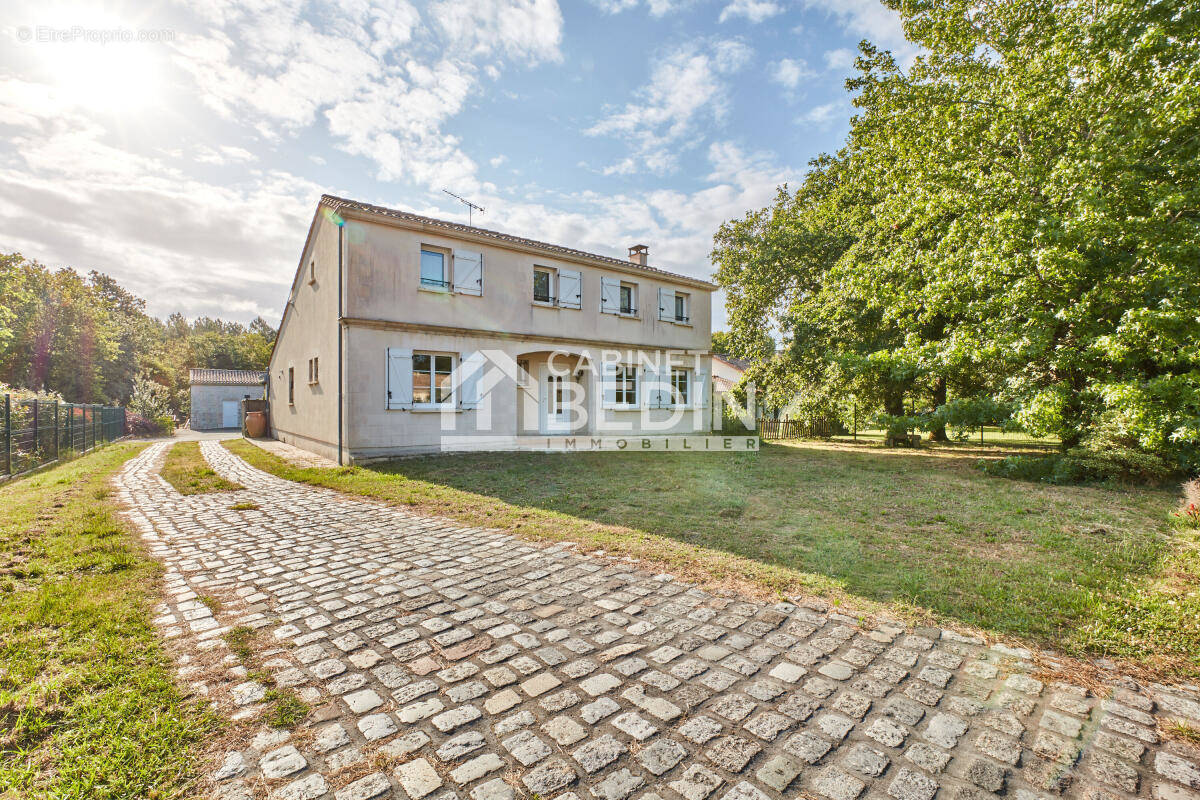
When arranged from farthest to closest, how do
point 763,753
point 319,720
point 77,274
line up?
point 77,274, point 319,720, point 763,753

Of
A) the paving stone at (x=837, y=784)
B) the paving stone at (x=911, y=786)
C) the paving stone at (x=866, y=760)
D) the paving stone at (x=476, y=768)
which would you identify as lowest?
the paving stone at (x=911, y=786)

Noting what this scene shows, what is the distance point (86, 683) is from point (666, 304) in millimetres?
15700

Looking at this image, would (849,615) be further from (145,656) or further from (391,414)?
(391,414)

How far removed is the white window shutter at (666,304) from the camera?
16.5 metres

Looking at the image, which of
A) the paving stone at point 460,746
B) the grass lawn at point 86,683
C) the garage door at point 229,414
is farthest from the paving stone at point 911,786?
the garage door at point 229,414

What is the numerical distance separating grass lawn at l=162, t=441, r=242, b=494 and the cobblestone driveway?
17.0 feet

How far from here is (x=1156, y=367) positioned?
853cm

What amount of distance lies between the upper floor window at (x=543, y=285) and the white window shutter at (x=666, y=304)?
422 cm

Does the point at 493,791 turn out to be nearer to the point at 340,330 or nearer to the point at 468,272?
the point at 340,330

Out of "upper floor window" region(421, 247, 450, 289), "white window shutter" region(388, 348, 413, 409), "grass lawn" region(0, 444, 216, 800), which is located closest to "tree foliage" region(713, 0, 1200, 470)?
"upper floor window" region(421, 247, 450, 289)

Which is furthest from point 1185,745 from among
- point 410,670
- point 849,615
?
point 410,670

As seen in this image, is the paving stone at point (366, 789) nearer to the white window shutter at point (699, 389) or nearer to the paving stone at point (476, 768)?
the paving stone at point (476, 768)

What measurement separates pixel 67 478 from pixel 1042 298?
690 inches

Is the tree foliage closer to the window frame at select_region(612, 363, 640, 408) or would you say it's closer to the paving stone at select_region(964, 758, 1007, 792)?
the window frame at select_region(612, 363, 640, 408)
